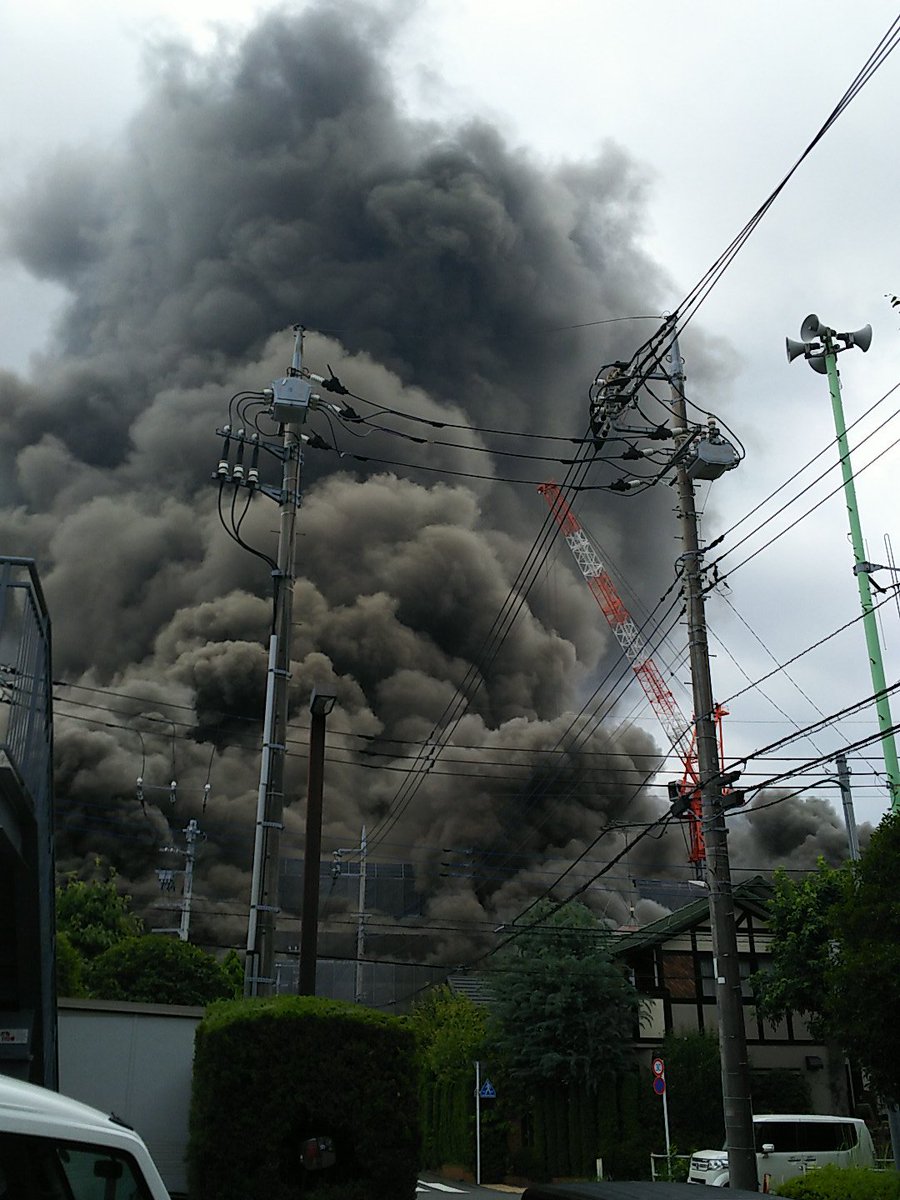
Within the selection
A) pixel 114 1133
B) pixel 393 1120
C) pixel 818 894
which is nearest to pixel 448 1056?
pixel 818 894

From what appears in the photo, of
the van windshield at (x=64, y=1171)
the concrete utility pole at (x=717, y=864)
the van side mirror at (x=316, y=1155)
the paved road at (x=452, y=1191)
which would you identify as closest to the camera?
the van windshield at (x=64, y=1171)

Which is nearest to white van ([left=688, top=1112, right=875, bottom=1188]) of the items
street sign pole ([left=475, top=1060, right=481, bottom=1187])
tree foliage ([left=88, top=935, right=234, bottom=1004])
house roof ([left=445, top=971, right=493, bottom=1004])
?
street sign pole ([left=475, top=1060, right=481, bottom=1187])

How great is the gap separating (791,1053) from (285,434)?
1027 inches

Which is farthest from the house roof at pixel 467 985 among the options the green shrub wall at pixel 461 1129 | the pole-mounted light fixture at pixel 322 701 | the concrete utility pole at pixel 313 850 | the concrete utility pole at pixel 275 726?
the pole-mounted light fixture at pixel 322 701

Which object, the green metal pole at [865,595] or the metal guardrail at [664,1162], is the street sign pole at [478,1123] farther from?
the green metal pole at [865,595]

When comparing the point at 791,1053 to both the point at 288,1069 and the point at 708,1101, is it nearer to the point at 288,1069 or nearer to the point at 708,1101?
the point at 708,1101

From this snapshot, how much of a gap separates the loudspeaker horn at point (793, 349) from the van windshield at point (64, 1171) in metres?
24.0

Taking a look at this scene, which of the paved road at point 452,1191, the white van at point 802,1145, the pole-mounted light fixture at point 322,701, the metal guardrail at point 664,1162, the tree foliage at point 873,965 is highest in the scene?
the pole-mounted light fixture at point 322,701

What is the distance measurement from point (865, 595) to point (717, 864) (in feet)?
25.0

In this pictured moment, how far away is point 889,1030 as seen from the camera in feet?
47.2

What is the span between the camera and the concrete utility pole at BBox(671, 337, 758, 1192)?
587 inches

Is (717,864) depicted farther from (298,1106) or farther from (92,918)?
(92,918)

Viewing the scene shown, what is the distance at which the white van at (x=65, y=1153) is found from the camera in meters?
2.97

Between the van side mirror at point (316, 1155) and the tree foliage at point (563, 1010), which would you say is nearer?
the van side mirror at point (316, 1155)
